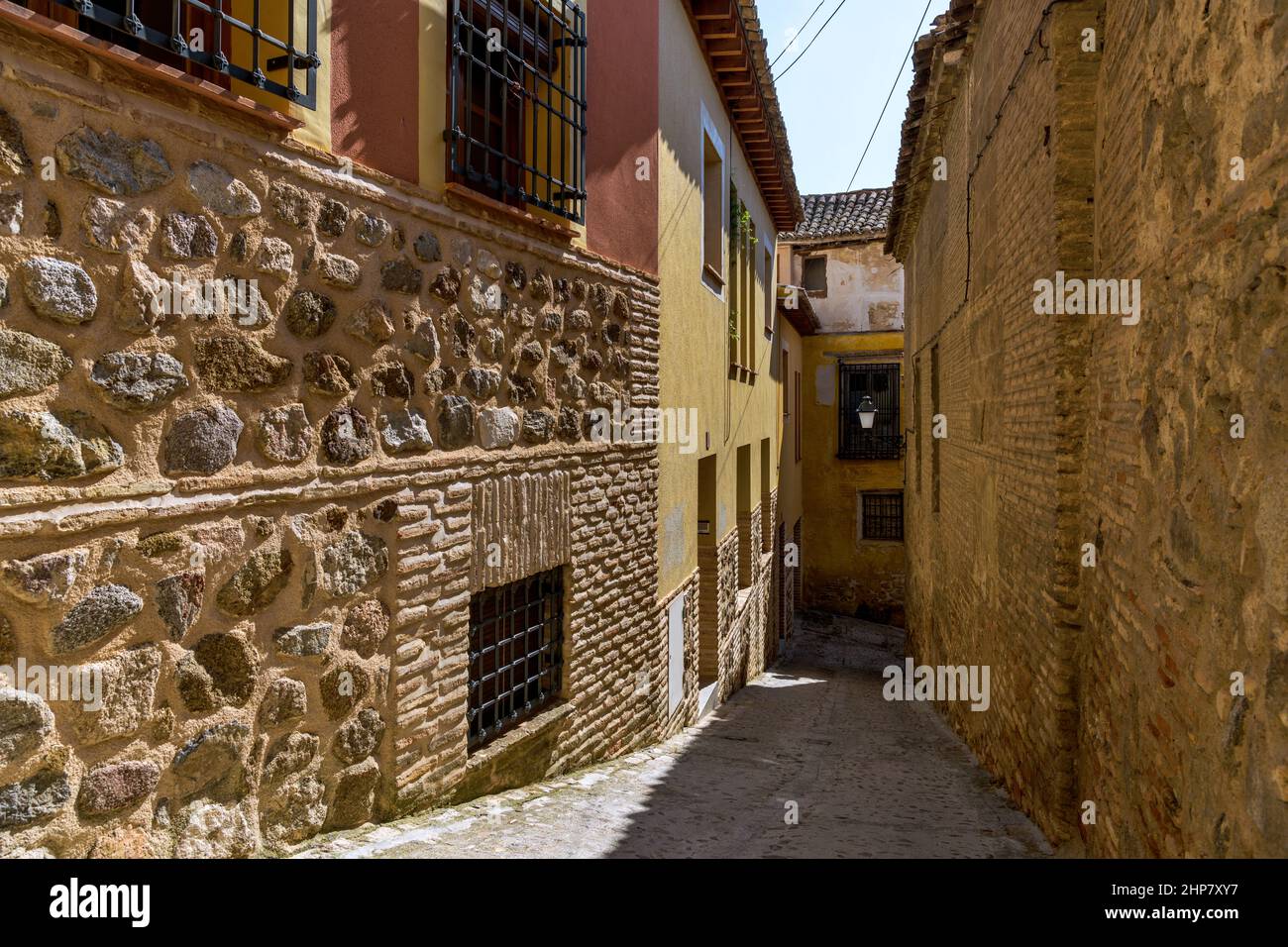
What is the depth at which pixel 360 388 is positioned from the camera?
3477 millimetres

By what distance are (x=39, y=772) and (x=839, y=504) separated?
1802 cm

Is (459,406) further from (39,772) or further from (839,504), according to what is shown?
(839,504)

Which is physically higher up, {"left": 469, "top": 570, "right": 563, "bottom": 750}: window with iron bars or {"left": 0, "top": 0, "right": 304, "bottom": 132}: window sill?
{"left": 0, "top": 0, "right": 304, "bottom": 132}: window sill

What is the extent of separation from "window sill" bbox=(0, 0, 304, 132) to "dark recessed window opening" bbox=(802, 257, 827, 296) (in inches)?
694

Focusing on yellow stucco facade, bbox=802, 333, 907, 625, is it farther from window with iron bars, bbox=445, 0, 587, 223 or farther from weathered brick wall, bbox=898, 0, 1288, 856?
window with iron bars, bbox=445, 0, 587, 223

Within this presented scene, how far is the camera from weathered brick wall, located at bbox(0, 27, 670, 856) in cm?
232

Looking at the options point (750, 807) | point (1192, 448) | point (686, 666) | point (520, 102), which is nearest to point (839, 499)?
point (686, 666)

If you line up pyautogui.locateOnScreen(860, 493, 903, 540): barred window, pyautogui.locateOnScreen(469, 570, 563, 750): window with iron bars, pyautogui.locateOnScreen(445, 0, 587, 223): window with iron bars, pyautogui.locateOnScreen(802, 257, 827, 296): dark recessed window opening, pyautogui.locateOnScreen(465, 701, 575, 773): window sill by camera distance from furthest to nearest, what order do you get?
pyautogui.locateOnScreen(802, 257, 827, 296): dark recessed window opening < pyautogui.locateOnScreen(860, 493, 903, 540): barred window < pyautogui.locateOnScreen(469, 570, 563, 750): window with iron bars < pyautogui.locateOnScreen(465, 701, 575, 773): window sill < pyautogui.locateOnScreen(445, 0, 587, 223): window with iron bars

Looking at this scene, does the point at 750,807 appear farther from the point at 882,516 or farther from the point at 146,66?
the point at 882,516

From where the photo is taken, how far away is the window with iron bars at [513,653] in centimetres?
448

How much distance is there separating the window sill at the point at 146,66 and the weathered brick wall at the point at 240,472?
0.05 metres

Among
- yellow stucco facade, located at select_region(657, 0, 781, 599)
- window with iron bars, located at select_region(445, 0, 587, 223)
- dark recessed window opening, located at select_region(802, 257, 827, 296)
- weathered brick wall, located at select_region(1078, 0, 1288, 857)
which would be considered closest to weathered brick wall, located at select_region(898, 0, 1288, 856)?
weathered brick wall, located at select_region(1078, 0, 1288, 857)

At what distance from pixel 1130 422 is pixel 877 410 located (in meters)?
16.2
